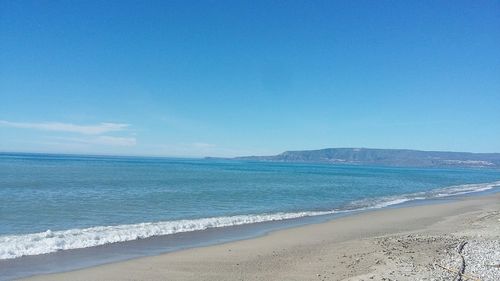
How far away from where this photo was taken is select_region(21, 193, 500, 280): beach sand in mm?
10328

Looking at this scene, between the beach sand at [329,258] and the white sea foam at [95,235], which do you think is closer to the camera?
the beach sand at [329,258]

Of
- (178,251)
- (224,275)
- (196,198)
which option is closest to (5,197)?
(196,198)

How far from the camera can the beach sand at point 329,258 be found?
33.9 ft

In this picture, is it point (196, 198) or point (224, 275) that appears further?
point (196, 198)

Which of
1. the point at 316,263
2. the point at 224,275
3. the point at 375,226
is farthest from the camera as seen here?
the point at 375,226

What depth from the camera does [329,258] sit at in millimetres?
12414

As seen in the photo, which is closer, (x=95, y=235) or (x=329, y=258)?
(x=329, y=258)

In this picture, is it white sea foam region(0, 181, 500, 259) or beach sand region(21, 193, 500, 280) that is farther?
white sea foam region(0, 181, 500, 259)

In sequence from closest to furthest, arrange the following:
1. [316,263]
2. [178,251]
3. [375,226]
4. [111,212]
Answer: [316,263] < [178,251] < [375,226] < [111,212]

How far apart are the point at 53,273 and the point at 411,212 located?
22.5m

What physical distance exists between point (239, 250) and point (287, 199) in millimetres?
19121

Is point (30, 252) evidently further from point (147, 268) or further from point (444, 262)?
point (444, 262)

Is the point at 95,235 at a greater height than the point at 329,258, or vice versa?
the point at 95,235

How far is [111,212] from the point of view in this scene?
21.8 m
